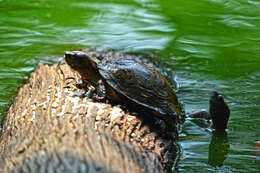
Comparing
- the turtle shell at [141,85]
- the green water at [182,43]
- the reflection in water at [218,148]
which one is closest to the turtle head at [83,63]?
the turtle shell at [141,85]

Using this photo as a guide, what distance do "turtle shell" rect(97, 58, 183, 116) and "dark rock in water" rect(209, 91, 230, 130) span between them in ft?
1.01

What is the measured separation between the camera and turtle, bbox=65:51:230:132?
3.22 meters

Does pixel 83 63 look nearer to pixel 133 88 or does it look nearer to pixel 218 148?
pixel 133 88

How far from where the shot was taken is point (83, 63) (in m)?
3.51

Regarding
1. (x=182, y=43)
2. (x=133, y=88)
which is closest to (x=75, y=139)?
(x=133, y=88)

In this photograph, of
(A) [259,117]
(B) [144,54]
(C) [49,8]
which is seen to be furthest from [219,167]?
(C) [49,8]

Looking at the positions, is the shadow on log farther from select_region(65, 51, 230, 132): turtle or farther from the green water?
the green water

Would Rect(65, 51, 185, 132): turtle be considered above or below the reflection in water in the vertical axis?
above

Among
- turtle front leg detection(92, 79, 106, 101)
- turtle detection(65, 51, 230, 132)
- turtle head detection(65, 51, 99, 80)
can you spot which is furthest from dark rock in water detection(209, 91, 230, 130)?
turtle head detection(65, 51, 99, 80)

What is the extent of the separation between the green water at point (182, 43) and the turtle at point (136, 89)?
40 centimetres

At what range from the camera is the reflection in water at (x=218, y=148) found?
3.25 metres

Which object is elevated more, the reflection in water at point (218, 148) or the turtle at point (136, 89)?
the turtle at point (136, 89)

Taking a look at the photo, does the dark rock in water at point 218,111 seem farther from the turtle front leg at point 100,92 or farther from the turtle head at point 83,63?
the turtle head at point 83,63

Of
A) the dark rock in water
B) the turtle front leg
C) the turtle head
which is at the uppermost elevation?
the turtle head
